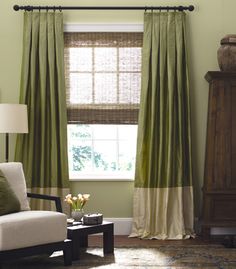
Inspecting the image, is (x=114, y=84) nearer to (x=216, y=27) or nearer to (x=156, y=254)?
(x=216, y=27)

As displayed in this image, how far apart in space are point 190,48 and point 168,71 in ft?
1.42

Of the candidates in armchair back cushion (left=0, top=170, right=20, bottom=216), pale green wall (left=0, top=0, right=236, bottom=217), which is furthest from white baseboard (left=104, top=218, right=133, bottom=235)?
armchair back cushion (left=0, top=170, right=20, bottom=216)

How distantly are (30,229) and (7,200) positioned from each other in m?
0.43

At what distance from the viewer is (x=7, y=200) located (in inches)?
195

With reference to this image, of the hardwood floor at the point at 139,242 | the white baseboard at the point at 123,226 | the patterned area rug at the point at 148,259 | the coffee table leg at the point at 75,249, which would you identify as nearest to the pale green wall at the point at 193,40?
the white baseboard at the point at 123,226

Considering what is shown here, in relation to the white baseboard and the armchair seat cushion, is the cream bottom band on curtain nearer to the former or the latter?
the white baseboard

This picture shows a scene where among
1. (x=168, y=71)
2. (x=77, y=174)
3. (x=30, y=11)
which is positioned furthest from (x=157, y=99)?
(x=30, y=11)

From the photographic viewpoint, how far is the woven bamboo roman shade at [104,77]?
21.8 ft

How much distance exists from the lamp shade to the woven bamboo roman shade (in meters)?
0.80

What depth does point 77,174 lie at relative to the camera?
682 cm

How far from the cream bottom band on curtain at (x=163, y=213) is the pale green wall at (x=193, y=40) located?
213mm

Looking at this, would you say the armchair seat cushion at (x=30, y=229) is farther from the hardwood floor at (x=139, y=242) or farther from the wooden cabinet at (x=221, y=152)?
the wooden cabinet at (x=221, y=152)

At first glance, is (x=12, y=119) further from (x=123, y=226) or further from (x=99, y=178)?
(x=123, y=226)

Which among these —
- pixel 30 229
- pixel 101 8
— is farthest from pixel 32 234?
pixel 101 8
